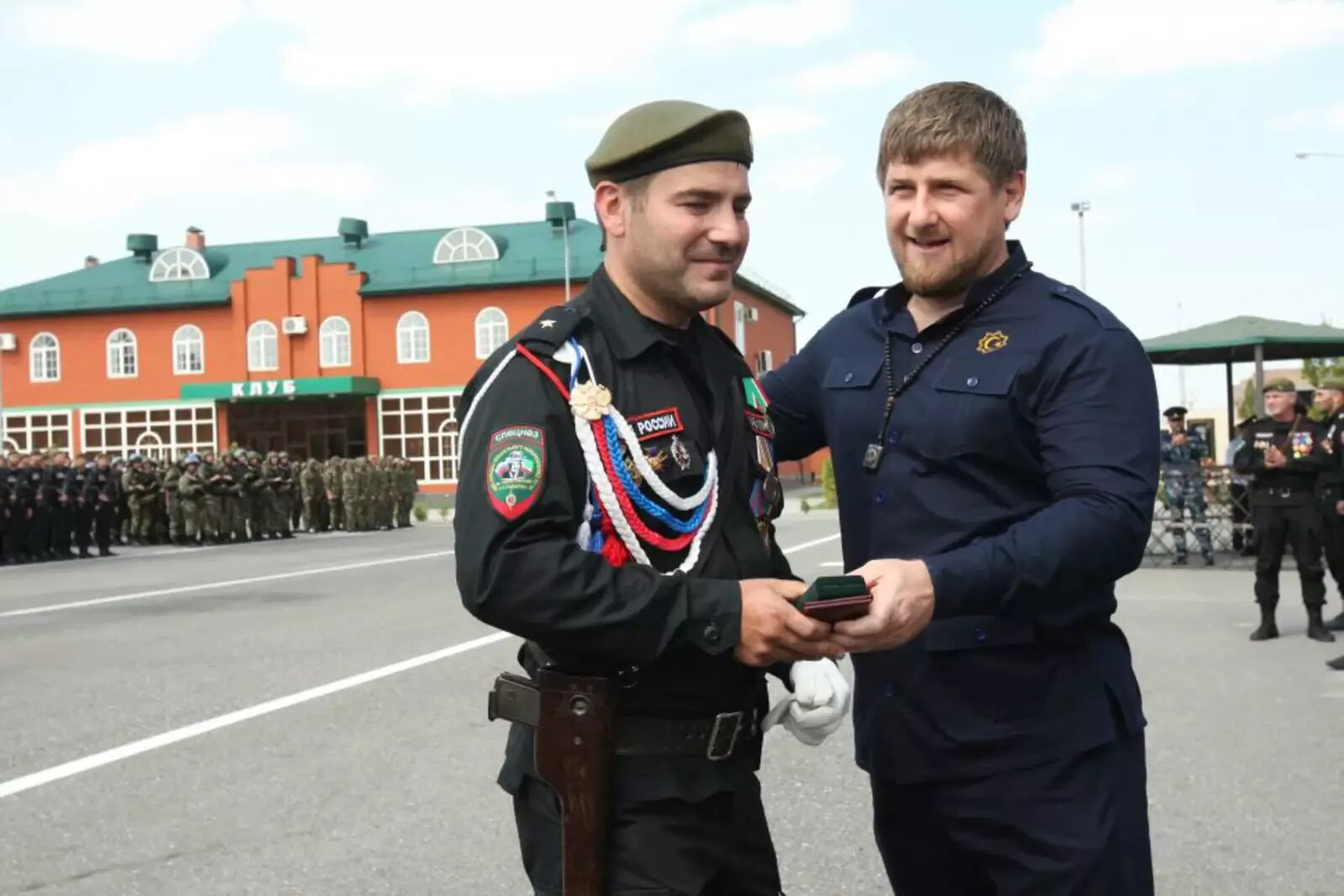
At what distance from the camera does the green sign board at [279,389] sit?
50094 mm

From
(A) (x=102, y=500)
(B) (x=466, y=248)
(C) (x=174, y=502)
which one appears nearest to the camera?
(A) (x=102, y=500)

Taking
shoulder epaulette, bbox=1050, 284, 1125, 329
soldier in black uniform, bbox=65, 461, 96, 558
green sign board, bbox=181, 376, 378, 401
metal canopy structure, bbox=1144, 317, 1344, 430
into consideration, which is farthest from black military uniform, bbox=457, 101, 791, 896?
green sign board, bbox=181, 376, 378, 401

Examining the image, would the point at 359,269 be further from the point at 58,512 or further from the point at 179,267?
the point at 58,512

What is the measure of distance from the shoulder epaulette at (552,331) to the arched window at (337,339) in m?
50.5

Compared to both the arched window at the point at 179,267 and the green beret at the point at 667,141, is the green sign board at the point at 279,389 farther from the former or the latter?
the green beret at the point at 667,141

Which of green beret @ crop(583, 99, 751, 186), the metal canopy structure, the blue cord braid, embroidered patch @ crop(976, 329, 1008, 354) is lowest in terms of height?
the blue cord braid

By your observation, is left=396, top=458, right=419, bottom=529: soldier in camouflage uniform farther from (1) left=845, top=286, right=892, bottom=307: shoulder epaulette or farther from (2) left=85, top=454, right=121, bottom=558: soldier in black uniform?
(1) left=845, top=286, right=892, bottom=307: shoulder epaulette

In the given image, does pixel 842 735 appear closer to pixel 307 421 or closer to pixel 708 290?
pixel 708 290

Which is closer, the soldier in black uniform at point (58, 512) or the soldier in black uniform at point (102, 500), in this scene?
the soldier in black uniform at point (58, 512)

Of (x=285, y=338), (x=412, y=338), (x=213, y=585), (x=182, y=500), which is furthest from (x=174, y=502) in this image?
(x=285, y=338)

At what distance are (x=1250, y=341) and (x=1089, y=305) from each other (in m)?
16.9

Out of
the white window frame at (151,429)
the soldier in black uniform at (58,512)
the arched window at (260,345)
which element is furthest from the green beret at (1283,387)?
the white window frame at (151,429)

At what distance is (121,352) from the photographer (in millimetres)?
53188

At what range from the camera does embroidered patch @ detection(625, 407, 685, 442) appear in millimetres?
2373
